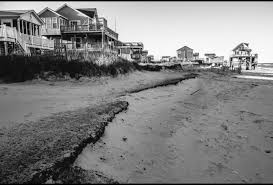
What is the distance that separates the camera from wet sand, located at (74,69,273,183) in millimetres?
3561

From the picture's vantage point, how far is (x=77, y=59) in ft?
46.9

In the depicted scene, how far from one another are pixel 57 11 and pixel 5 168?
3493cm

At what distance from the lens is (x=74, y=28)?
96.5ft

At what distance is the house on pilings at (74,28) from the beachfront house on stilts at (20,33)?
3086mm

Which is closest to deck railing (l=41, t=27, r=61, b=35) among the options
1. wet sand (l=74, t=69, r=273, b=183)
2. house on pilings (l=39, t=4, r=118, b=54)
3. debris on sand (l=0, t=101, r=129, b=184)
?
house on pilings (l=39, t=4, r=118, b=54)

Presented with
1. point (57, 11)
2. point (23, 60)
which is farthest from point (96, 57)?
point (57, 11)

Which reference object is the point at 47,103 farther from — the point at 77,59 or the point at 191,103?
the point at 77,59

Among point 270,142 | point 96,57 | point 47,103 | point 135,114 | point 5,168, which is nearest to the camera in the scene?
point 5,168

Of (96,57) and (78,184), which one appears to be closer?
(78,184)

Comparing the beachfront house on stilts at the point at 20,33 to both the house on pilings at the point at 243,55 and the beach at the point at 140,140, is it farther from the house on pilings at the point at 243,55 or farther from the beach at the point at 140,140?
the house on pilings at the point at 243,55

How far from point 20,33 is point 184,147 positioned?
20740 mm

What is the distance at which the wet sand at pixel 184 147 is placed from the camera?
11.7 feet

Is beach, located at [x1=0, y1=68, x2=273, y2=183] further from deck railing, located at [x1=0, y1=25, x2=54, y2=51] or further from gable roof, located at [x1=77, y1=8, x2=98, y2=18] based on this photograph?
gable roof, located at [x1=77, y1=8, x2=98, y2=18]

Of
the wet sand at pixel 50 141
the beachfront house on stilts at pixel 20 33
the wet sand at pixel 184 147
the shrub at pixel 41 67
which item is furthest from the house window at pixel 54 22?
the wet sand at pixel 184 147
